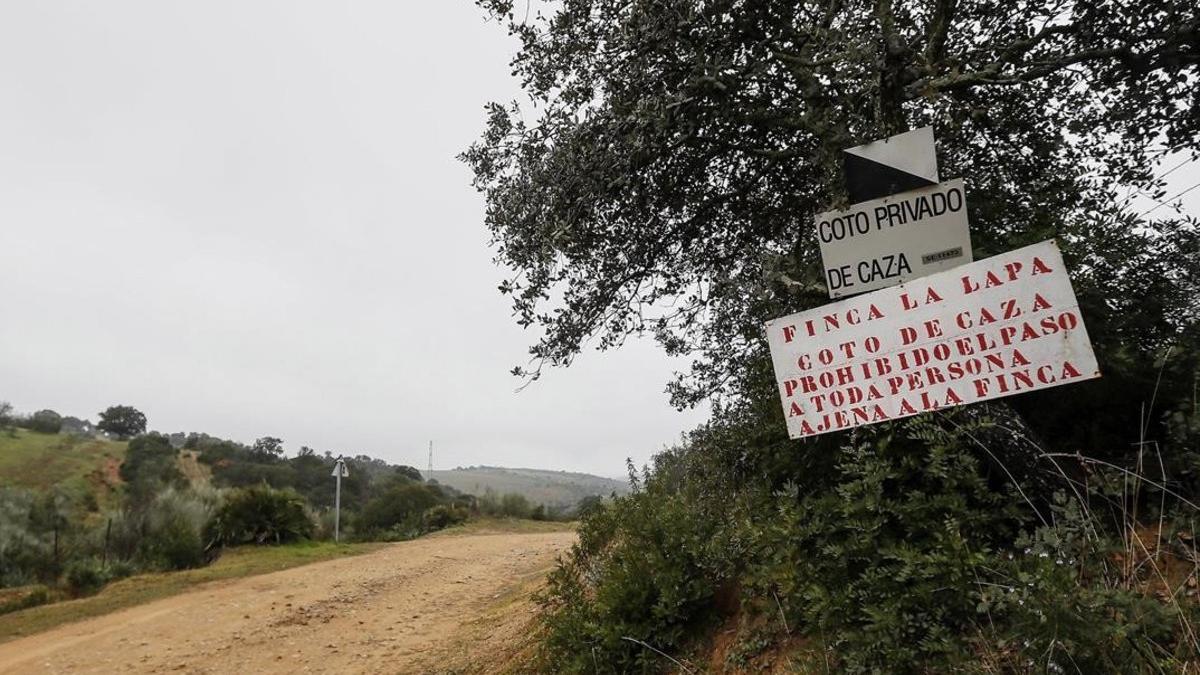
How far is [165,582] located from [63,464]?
117 feet

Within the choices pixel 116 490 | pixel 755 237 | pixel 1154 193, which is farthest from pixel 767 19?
pixel 116 490

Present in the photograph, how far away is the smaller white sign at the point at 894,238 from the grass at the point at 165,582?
12340mm

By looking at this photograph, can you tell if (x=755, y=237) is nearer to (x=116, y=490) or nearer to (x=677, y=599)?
(x=677, y=599)

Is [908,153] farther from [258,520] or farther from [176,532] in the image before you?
[258,520]

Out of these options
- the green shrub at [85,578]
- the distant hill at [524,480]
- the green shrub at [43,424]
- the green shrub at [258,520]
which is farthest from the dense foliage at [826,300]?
the distant hill at [524,480]

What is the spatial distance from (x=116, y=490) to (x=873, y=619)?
44275 millimetres

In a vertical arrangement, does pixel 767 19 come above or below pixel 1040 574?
above

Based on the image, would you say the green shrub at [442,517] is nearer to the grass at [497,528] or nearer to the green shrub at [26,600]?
the grass at [497,528]

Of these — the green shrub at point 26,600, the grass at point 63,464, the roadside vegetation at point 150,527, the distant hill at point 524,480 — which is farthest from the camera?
the distant hill at point 524,480

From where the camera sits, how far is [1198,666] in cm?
198

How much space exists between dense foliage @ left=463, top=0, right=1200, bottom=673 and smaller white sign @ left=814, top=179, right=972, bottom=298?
0.26 metres

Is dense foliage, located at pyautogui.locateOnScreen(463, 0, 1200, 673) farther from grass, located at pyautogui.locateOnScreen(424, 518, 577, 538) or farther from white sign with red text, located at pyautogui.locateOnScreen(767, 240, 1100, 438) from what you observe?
grass, located at pyautogui.locateOnScreen(424, 518, 577, 538)

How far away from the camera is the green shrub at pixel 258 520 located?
16750 millimetres

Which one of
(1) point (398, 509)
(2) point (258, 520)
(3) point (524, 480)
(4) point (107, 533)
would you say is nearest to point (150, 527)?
(4) point (107, 533)
